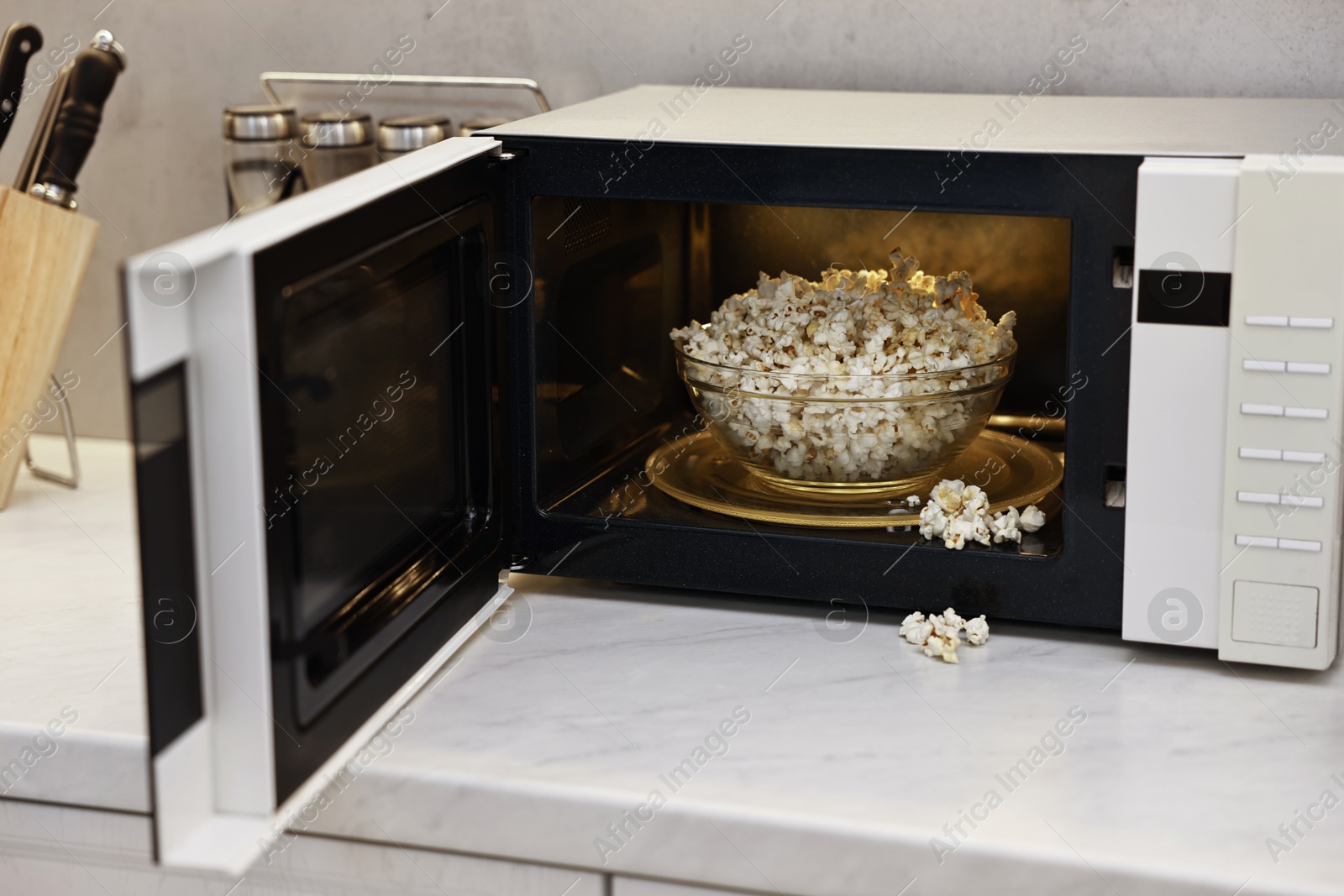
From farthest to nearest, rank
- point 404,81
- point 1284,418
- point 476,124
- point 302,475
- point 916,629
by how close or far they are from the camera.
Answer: point 404,81, point 476,124, point 916,629, point 1284,418, point 302,475

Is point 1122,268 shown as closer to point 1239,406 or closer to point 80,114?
point 1239,406

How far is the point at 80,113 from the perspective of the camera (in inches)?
41.7

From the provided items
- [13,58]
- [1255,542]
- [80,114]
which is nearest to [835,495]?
[1255,542]

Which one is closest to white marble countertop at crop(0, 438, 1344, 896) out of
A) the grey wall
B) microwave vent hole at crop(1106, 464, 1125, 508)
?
microwave vent hole at crop(1106, 464, 1125, 508)

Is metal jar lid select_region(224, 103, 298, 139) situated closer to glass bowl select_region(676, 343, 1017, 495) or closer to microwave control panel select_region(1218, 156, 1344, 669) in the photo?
glass bowl select_region(676, 343, 1017, 495)

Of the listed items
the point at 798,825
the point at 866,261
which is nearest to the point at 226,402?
the point at 798,825

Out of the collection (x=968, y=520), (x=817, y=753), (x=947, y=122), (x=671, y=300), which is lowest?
(x=817, y=753)

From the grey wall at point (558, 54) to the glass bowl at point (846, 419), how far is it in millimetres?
295

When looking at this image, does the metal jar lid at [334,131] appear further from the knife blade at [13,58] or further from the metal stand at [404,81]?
the knife blade at [13,58]

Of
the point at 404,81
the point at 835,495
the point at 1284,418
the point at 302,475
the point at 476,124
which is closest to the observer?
the point at 302,475

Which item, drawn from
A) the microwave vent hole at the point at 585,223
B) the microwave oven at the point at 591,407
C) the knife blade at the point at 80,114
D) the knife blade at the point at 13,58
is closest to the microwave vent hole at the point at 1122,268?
the microwave oven at the point at 591,407

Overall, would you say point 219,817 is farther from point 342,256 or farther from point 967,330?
point 967,330

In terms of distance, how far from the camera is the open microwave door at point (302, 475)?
564 millimetres

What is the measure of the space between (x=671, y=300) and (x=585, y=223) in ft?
0.58
